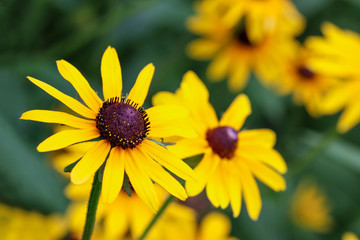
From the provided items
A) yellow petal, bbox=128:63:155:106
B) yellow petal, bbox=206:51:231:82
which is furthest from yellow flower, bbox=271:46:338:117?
yellow petal, bbox=128:63:155:106

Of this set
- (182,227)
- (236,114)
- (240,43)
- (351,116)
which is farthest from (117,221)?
(240,43)

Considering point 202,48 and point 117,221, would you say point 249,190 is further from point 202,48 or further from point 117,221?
point 202,48

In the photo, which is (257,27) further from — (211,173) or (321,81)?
(211,173)

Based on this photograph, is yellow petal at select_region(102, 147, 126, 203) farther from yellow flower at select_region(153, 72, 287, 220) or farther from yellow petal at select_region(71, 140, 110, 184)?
yellow flower at select_region(153, 72, 287, 220)

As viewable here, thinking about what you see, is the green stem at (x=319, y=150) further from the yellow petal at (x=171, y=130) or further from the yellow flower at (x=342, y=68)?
the yellow petal at (x=171, y=130)

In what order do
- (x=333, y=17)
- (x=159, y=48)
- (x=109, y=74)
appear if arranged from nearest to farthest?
(x=109, y=74)
(x=159, y=48)
(x=333, y=17)

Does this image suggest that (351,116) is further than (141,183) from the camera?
Yes

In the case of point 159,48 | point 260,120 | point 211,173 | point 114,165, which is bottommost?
point 260,120

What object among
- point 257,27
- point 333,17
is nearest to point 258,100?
point 257,27
